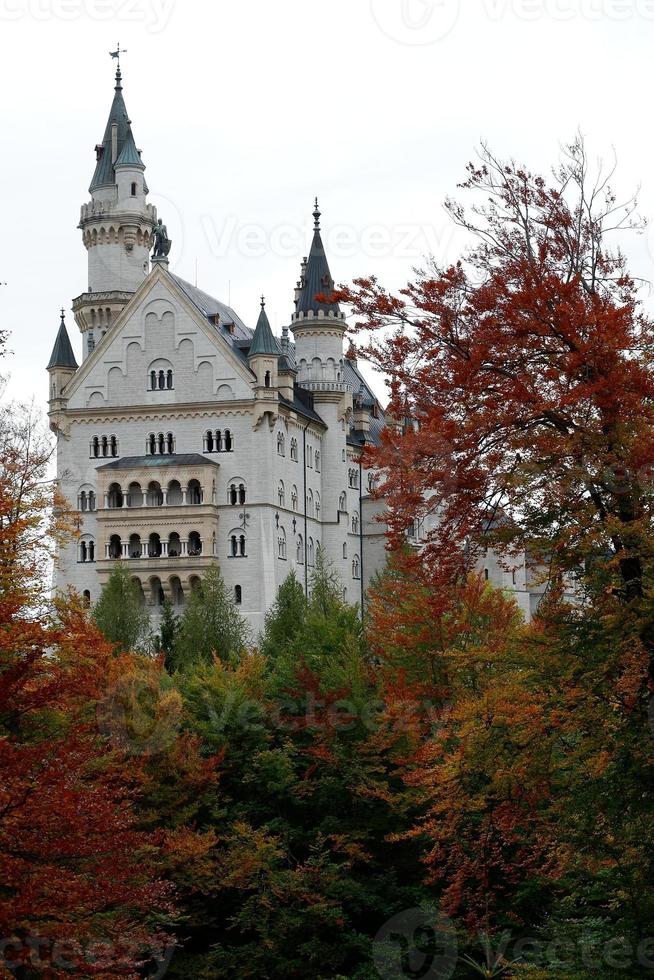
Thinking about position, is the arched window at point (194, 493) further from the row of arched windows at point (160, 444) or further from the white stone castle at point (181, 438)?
the row of arched windows at point (160, 444)

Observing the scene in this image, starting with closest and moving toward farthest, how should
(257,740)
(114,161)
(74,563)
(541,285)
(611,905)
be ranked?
(541,285) < (611,905) < (257,740) < (74,563) < (114,161)

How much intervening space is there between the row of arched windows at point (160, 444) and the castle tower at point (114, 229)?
1159 cm

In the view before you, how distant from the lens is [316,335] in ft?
313

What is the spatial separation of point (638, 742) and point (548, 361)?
213 inches

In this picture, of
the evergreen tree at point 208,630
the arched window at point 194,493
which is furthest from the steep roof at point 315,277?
the evergreen tree at point 208,630

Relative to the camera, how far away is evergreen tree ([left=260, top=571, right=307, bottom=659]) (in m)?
59.0

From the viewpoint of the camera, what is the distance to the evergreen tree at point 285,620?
59.0 m

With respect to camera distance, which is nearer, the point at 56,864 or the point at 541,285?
the point at 541,285

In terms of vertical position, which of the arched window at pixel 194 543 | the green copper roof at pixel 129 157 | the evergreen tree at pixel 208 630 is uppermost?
the green copper roof at pixel 129 157

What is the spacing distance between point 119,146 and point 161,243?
11262 millimetres

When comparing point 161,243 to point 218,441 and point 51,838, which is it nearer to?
point 218,441

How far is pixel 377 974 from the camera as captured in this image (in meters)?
33.7

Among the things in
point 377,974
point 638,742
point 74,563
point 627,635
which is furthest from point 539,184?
point 74,563

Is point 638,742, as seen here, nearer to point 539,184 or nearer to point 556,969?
point 556,969
